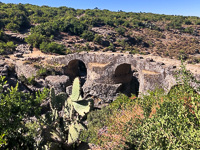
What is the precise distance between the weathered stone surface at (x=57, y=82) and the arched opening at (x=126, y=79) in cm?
521

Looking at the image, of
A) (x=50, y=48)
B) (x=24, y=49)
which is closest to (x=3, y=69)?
(x=50, y=48)

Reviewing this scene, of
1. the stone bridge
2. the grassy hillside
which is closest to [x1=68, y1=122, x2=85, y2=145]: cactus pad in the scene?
the stone bridge

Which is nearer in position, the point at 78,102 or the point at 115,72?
the point at 78,102

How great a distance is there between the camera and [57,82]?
18094mm

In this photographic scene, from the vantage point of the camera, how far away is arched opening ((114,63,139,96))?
723 inches

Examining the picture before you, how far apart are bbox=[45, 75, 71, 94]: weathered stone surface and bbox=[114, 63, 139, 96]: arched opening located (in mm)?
5213

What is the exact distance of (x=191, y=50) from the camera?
135ft

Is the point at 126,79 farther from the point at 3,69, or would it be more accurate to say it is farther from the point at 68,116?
the point at 68,116

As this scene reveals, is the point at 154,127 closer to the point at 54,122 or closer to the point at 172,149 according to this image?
the point at 172,149

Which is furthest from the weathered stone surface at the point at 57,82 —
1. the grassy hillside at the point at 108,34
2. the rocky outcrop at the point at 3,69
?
the grassy hillside at the point at 108,34

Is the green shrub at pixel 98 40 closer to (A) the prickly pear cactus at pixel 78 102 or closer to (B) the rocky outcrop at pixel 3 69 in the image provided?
(B) the rocky outcrop at pixel 3 69

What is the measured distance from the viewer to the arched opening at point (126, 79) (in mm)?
18375

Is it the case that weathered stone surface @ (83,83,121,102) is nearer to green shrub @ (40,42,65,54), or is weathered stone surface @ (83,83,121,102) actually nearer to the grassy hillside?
A: green shrub @ (40,42,65,54)

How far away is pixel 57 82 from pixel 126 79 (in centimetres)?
723
